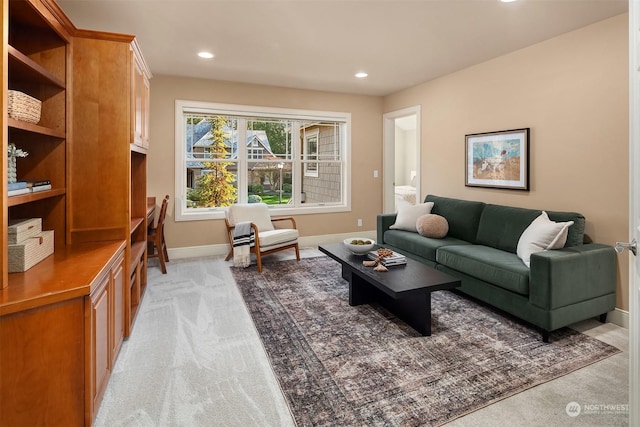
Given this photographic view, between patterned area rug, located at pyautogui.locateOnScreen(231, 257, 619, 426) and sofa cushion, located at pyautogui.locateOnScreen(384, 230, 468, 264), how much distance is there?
503mm

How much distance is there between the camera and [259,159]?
541 cm

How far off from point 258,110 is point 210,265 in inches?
91.8

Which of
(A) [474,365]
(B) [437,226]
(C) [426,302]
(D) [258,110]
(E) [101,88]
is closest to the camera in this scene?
(A) [474,365]

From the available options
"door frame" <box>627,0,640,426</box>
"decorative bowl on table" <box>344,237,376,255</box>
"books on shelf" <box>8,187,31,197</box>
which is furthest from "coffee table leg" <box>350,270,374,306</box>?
"books on shelf" <box>8,187,31,197</box>

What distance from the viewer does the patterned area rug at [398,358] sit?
6.10ft

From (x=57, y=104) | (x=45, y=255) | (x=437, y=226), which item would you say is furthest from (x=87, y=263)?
(x=437, y=226)

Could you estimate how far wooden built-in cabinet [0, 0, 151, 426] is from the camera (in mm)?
1516

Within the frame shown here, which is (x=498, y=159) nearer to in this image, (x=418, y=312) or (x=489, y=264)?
(x=489, y=264)

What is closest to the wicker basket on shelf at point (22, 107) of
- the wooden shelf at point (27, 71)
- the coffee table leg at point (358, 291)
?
the wooden shelf at point (27, 71)

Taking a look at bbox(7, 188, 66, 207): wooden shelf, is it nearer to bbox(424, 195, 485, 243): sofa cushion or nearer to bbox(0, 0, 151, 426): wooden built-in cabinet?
bbox(0, 0, 151, 426): wooden built-in cabinet

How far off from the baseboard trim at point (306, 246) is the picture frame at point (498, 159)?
1.38m

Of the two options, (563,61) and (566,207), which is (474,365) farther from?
(563,61)

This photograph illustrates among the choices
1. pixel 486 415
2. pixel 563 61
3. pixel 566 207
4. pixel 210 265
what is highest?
pixel 563 61

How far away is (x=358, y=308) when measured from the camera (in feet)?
10.4
